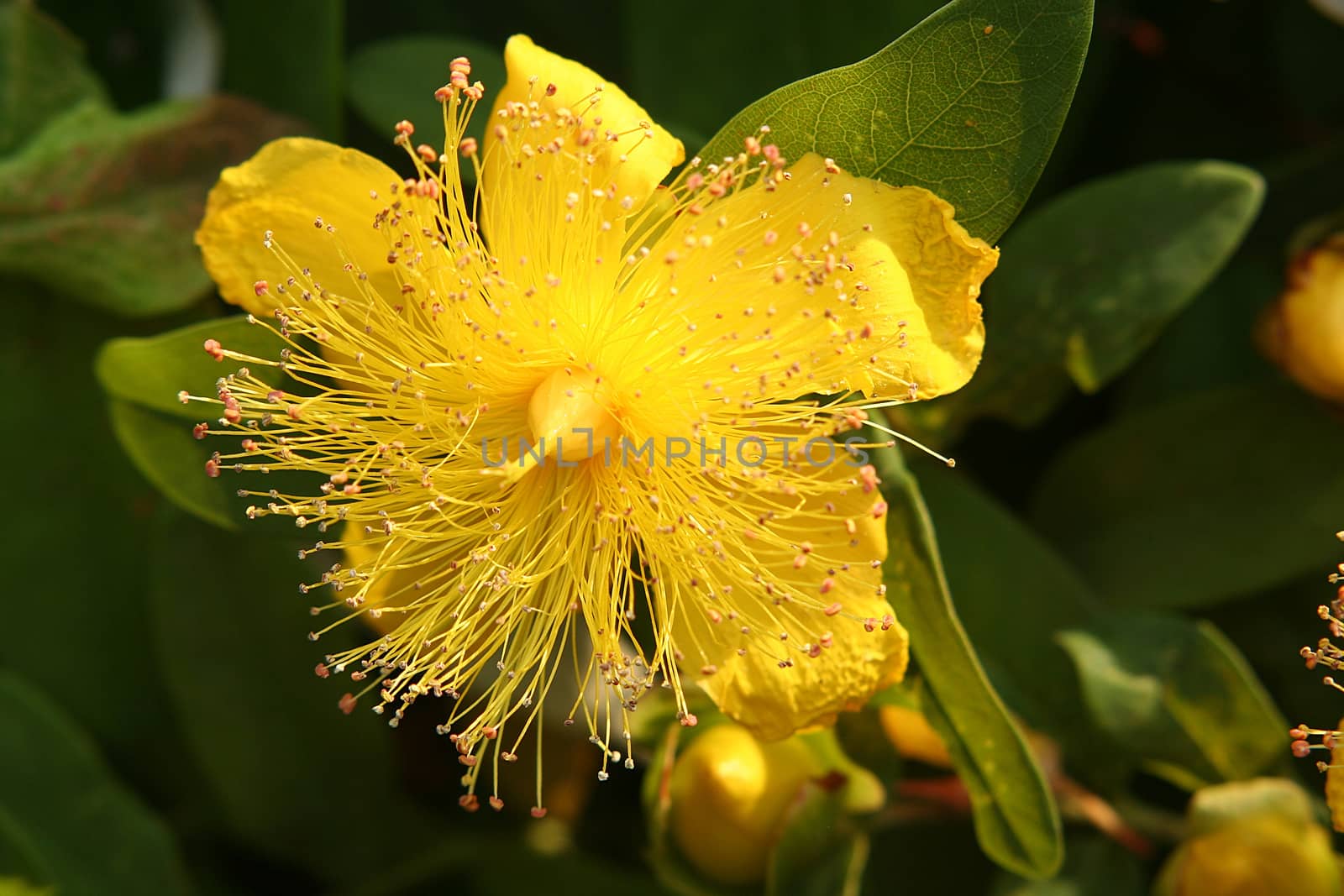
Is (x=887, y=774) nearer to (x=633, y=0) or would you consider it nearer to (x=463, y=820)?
(x=463, y=820)

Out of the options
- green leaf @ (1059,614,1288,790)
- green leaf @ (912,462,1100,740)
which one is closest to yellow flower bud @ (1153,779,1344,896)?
green leaf @ (1059,614,1288,790)

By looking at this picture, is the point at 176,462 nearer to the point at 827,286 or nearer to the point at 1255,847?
the point at 827,286

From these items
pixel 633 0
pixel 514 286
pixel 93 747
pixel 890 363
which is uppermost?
pixel 633 0

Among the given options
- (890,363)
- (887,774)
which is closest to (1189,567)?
(887,774)

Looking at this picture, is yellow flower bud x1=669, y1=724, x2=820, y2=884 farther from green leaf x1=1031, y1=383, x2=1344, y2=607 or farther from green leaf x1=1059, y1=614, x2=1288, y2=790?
green leaf x1=1031, y1=383, x2=1344, y2=607

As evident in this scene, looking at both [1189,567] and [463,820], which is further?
[463,820]

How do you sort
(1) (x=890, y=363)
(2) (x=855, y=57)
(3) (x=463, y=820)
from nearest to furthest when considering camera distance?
(1) (x=890, y=363), (2) (x=855, y=57), (3) (x=463, y=820)

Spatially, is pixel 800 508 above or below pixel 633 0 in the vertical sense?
below
